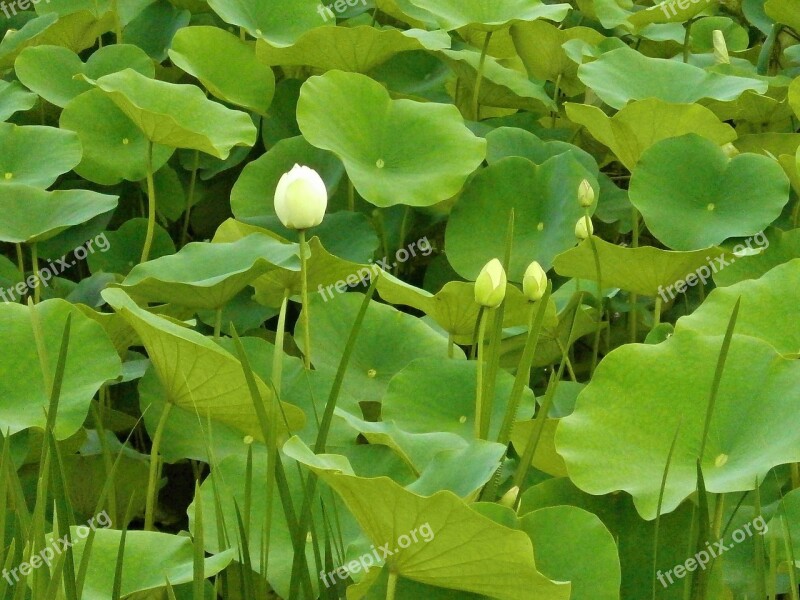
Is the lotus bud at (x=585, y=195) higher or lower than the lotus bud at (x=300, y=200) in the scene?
lower

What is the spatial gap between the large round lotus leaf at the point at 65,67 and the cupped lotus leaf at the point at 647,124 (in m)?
0.72

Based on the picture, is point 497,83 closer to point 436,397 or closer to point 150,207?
point 150,207

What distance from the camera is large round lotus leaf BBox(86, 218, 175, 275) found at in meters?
1.61

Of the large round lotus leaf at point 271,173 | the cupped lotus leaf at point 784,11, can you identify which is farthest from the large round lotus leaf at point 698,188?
the cupped lotus leaf at point 784,11

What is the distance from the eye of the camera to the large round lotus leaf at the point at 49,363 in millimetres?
1054

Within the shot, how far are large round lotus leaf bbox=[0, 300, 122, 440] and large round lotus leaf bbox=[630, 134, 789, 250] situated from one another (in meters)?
0.71

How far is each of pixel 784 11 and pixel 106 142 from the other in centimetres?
117

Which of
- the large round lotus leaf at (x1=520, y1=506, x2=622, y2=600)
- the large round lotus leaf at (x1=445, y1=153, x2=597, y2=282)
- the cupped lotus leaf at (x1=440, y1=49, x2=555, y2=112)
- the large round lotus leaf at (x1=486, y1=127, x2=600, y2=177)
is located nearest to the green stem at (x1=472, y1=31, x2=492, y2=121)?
the cupped lotus leaf at (x1=440, y1=49, x2=555, y2=112)

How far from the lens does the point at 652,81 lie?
1.69 m

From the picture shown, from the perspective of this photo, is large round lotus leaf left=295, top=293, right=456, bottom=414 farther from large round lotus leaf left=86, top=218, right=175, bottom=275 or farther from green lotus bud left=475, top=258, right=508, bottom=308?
large round lotus leaf left=86, top=218, right=175, bottom=275

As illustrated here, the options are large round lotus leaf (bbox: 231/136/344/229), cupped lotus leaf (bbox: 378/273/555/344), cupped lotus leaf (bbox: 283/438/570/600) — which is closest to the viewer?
cupped lotus leaf (bbox: 283/438/570/600)

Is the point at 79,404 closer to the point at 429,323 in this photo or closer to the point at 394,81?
the point at 429,323

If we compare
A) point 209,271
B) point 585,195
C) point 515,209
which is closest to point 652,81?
point 515,209

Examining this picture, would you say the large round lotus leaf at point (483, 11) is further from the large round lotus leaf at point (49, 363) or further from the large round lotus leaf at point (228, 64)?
the large round lotus leaf at point (49, 363)
